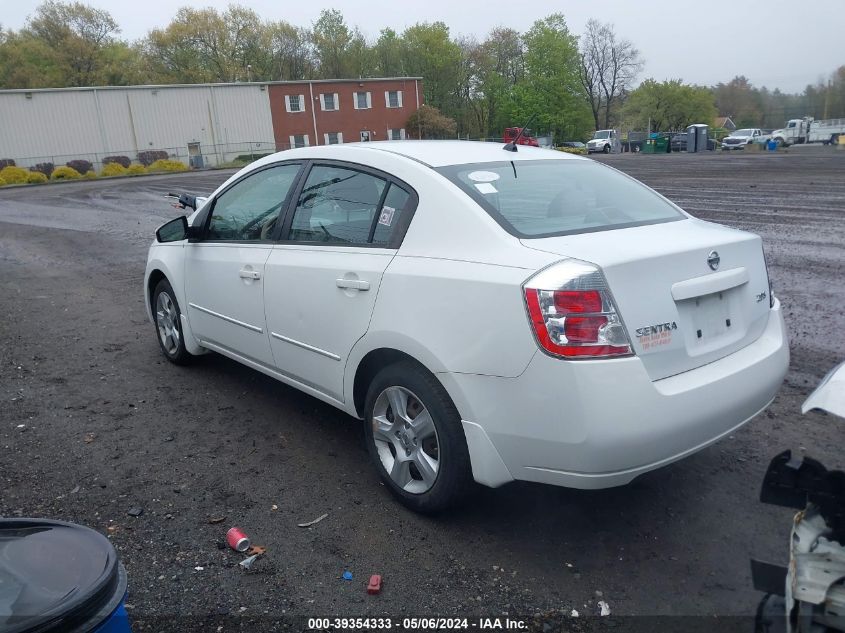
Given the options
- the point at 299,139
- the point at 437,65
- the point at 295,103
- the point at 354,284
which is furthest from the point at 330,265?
the point at 437,65

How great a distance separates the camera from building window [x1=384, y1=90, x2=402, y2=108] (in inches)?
2506

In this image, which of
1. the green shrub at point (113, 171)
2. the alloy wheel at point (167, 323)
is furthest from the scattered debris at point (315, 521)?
the green shrub at point (113, 171)

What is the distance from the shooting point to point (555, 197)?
3.62 metres

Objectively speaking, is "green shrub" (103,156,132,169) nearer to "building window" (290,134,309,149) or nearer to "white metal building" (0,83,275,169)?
"white metal building" (0,83,275,169)

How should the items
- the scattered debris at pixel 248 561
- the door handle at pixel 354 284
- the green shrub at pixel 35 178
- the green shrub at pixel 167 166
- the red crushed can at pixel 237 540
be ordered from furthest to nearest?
the green shrub at pixel 167 166
the green shrub at pixel 35 178
the door handle at pixel 354 284
the red crushed can at pixel 237 540
the scattered debris at pixel 248 561

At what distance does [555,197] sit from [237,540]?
2.30 meters

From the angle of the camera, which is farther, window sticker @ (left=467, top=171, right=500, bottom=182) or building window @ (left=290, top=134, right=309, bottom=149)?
building window @ (left=290, top=134, right=309, bottom=149)

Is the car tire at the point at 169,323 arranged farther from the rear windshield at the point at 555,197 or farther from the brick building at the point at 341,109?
the brick building at the point at 341,109

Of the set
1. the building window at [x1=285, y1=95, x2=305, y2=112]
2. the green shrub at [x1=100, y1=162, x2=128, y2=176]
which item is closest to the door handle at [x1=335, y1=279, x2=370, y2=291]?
the green shrub at [x1=100, y1=162, x2=128, y2=176]

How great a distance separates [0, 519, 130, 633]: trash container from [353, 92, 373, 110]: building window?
6362 centimetres

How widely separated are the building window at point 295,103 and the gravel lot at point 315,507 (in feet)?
185

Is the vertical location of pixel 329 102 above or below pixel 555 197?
above

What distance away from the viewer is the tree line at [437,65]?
6856cm

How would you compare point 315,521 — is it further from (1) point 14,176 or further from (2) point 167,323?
(1) point 14,176
